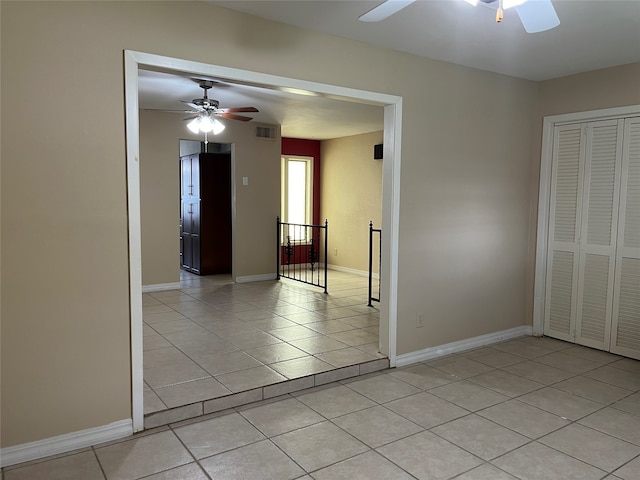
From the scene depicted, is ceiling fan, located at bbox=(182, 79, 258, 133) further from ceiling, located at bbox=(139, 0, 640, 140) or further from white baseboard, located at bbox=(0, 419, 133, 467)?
white baseboard, located at bbox=(0, 419, 133, 467)

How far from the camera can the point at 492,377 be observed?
3562 millimetres

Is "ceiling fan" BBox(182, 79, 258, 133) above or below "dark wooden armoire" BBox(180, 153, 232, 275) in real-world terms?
above

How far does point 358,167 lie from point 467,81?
3750 millimetres

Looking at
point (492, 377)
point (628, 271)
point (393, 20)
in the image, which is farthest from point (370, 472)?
point (628, 271)

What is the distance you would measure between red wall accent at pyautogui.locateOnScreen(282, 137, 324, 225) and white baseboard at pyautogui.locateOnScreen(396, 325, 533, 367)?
462 cm

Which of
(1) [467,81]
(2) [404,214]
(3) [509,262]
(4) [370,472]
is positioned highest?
(1) [467,81]

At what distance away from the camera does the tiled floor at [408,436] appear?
7.54ft

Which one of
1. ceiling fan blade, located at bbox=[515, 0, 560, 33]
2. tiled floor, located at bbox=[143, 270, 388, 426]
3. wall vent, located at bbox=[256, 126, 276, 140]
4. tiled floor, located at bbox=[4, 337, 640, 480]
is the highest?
wall vent, located at bbox=[256, 126, 276, 140]

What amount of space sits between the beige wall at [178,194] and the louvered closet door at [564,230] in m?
3.97

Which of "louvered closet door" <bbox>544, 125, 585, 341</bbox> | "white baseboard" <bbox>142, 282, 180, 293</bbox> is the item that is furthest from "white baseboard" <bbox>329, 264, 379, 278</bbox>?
"louvered closet door" <bbox>544, 125, 585, 341</bbox>

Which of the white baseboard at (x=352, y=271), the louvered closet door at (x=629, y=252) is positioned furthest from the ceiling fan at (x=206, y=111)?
the white baseboard at (x=352, y=271)

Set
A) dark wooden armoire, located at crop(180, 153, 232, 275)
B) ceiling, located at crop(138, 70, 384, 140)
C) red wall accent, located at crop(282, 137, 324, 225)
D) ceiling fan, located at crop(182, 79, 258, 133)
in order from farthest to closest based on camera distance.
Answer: red wall accent, located at crop(282, 137, 324, 225)
dark wooden armoire, located at crop(180, 153, 232, 275)
ceiling fan, located at crop(182, 79, 258, 133)
ceiling, located at crop(138, 70, 384, 140)

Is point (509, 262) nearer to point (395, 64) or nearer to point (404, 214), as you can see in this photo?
point (404, 214)

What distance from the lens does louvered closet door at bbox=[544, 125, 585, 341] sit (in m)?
4.31
